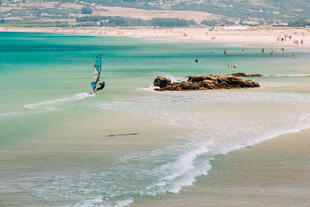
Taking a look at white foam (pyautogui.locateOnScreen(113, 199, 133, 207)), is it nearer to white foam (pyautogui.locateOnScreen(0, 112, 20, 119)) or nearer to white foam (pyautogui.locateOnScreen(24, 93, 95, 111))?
white foam (pyautogui.locateOnScreen(0, 112, 20, 119))

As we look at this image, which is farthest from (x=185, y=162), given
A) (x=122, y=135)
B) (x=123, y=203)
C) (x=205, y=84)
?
(x=205, y=84)

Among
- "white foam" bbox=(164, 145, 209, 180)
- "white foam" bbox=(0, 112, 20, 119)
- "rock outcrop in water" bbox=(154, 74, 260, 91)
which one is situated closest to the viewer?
"white foam" bbox=(164, 145, 209, 180)

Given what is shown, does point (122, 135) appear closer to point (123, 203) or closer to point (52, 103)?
point (123, 203)

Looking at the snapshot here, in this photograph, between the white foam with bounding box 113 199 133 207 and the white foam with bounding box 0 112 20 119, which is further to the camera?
the white foam with bounding box 0 112 20 119

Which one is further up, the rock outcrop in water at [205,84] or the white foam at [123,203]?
the white foam at [123,203]

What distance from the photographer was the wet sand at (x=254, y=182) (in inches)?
537

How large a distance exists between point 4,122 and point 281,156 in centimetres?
1351

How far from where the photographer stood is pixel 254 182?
595 inches

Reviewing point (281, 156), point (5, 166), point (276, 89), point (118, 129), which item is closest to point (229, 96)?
point (276, 89)

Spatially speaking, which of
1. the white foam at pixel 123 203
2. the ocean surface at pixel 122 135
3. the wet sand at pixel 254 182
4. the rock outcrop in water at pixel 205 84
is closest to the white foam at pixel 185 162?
the ocean surface at pixel 122 135

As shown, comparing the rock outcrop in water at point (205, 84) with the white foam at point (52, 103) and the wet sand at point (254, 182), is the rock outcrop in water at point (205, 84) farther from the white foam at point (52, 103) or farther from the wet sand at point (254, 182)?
the wet sand at point (254, 182)

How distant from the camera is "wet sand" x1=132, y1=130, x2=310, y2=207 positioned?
13.6 m

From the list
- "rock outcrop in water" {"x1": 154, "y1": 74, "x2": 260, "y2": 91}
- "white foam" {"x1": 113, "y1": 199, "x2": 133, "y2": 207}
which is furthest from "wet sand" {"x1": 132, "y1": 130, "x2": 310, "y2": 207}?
"rock outcrop in water" {"x1": 154, "y1": 74, "x2": 260, "y2": 91}

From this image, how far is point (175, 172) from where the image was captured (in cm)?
1650
